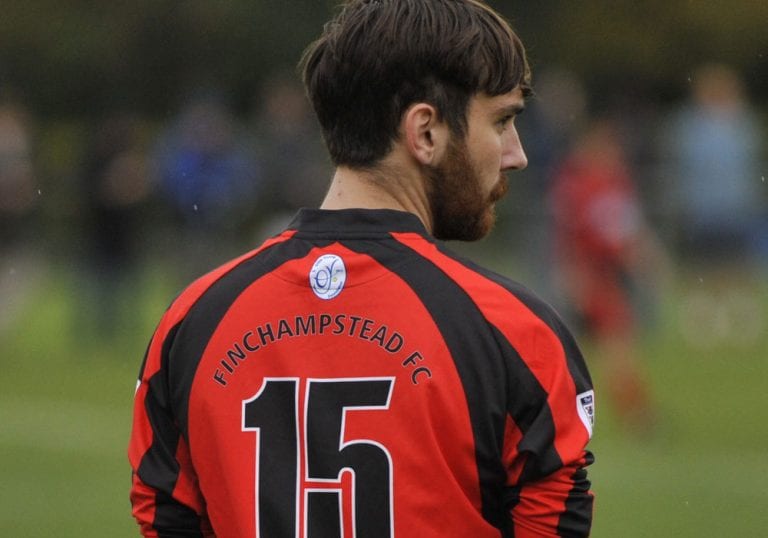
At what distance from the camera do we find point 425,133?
2740mm

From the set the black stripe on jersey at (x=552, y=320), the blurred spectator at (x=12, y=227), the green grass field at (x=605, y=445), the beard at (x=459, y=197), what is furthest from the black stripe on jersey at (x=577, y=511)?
the blurred spectator at (x=12, y=227)

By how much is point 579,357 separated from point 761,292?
18.0 meters

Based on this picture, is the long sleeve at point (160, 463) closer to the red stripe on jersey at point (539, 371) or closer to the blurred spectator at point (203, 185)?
the red stripe on jersey at point (539, 371)

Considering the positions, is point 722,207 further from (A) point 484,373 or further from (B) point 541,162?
(A) point 484,373

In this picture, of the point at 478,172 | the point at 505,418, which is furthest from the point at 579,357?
the point at 478,172

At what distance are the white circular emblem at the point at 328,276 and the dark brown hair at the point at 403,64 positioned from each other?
0.19 meters

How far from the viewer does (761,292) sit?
20.1 m

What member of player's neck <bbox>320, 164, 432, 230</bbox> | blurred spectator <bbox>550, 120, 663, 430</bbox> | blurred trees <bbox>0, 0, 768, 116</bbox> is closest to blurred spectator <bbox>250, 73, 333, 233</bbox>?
blurred spectator <bbox>550, 120, 663, 430</bbox>

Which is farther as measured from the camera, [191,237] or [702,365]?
[191,237]

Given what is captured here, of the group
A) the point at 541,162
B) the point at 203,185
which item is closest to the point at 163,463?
the point at 203,185

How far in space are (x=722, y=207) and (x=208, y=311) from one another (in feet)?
47.5

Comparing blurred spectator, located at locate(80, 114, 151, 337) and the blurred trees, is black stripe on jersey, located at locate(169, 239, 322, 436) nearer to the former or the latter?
blurred spectator, located at locate(80, 114, 151, 337)

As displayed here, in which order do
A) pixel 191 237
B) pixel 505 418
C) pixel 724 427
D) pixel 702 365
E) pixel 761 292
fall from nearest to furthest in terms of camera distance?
pixel 505 418, pixel 724 427, pixel 702 365, pixel 191 237, pixel 761 292

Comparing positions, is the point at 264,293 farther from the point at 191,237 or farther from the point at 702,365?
the point at 191,237
